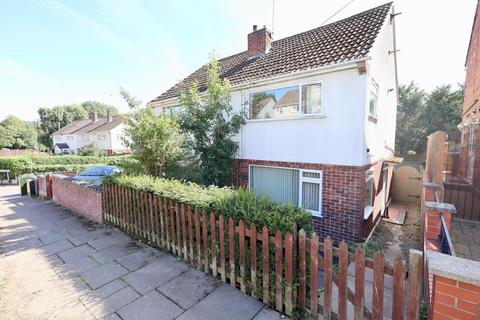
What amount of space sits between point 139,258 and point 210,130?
444 cm

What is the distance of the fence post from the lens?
235 cm

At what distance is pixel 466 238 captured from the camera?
5.75 metres

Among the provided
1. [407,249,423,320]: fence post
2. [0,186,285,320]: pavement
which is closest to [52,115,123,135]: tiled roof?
[0,186,285,320]: pavement

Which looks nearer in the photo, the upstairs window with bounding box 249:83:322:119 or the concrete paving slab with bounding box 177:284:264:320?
the concrete paving slab with bounding box 177:284:264:320

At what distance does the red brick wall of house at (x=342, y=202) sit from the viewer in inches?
240

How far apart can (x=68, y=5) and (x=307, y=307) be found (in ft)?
34.2

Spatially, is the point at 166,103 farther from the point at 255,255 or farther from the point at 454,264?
the point at 454,264

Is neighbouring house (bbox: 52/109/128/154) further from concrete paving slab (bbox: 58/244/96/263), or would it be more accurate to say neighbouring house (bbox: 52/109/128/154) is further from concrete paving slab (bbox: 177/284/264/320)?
concrete paving slab (bbox: 177/284/264/320)

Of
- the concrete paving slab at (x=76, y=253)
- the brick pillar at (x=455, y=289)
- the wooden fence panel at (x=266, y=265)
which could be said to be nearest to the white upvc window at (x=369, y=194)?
the wooden fence panel at (x=266, y=265)

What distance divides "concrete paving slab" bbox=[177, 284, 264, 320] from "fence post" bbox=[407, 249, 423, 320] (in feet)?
6.35

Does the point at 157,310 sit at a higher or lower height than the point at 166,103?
lower

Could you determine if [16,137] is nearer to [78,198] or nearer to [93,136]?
[93,136]

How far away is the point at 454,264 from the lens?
1.96 metres

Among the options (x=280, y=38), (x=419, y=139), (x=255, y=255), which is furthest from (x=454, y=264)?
(x=419, y=139)
